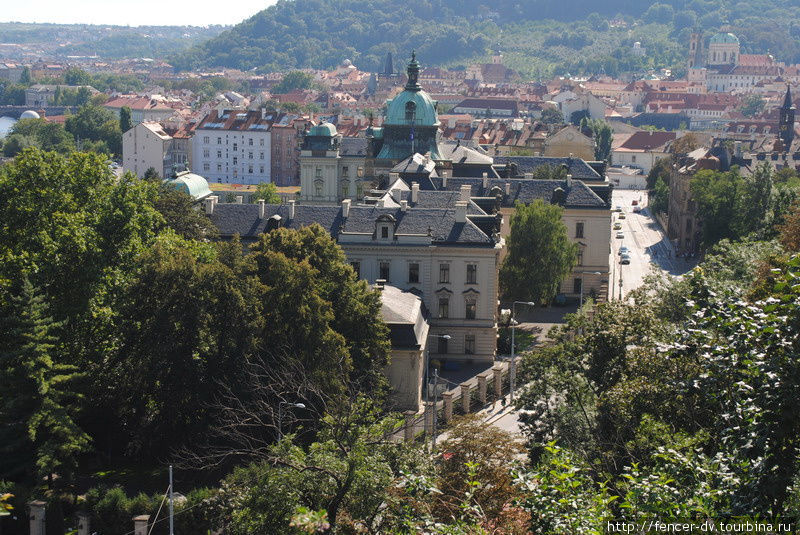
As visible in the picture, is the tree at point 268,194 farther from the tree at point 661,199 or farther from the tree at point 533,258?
the tree at point 533,258

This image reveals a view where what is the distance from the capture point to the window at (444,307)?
A: 67.8 metres

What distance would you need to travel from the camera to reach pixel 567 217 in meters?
86.6

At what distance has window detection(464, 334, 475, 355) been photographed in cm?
6781

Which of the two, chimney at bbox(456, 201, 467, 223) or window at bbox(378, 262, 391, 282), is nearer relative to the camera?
window at bbox(378, 262, 391, 282)

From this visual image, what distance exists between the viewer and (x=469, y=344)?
223 ft

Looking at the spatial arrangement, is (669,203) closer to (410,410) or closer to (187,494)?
(410,410)

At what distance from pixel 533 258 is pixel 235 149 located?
4219 inches

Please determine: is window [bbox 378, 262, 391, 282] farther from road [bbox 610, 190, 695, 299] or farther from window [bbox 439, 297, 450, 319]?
road [bbox 610, 190, 695, 299]

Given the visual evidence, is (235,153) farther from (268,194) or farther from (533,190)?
(533,190)

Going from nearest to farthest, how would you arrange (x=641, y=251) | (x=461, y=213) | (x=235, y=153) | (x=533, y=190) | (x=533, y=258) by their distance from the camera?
(x=461, y=213) < (x=533, y=258) < (x=533, y=190) < (x=641, y=251) < (x=235, y=153)

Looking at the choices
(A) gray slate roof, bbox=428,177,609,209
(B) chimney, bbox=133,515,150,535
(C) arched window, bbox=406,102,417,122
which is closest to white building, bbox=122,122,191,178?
(C) arched window, bbox=406,102,417,122

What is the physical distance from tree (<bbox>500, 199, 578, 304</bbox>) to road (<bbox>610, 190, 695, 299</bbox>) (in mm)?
6917

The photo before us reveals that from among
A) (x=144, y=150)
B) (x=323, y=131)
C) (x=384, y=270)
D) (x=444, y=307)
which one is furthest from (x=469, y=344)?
(x=144, y=150)

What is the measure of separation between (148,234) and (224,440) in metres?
12.6
